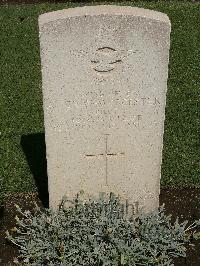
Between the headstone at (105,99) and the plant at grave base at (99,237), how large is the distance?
18 cm

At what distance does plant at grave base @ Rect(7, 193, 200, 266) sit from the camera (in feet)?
12.8

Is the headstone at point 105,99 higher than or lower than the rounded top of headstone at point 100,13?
lower

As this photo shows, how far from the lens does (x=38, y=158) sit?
571cm

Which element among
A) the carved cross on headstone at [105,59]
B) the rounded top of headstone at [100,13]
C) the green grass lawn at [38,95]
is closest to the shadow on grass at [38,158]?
the green grass lawn at [38,95]

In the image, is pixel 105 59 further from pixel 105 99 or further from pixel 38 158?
pixel 38 158

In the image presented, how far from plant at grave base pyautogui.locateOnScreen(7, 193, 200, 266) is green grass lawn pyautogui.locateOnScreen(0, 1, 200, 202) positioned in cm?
105

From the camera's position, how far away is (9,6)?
31.6 ft

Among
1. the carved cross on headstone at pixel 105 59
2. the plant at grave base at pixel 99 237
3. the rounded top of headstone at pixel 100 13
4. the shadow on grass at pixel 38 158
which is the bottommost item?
the plant at grave base at pixel 99 237

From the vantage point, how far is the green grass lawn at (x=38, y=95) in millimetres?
5508

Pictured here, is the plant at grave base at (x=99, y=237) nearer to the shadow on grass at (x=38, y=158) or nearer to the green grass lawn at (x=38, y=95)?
the shadow on grass at (x=38, y=158)

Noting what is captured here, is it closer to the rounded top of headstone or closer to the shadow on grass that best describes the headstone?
the rounded top of headstone

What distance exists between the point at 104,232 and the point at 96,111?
0.93m

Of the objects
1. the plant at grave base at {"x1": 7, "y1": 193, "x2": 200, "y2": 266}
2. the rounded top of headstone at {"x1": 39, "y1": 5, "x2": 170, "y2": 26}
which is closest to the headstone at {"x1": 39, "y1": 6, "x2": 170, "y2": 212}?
the rounded top of headstone at {"x1": 39, "y1": 5, "x2": 170, "y2": 26}

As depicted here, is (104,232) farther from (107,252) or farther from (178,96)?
(178,96)
